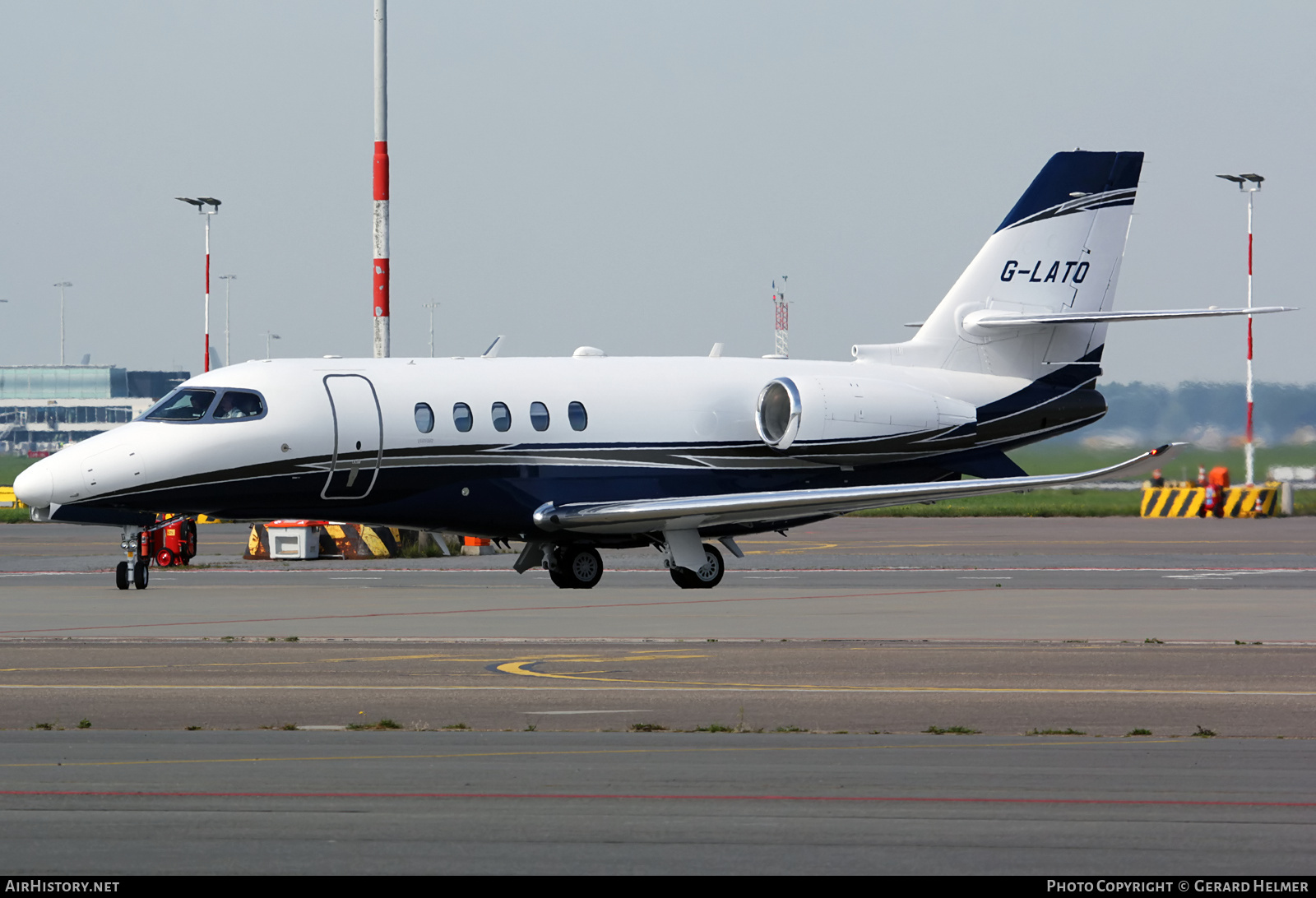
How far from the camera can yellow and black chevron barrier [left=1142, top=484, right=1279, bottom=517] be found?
59594 mm

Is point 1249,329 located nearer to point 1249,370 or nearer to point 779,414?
point 1249,370

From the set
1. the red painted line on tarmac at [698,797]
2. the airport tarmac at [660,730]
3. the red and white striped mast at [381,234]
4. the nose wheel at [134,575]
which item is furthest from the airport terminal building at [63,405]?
the red painted line on tarmac at [698,797]

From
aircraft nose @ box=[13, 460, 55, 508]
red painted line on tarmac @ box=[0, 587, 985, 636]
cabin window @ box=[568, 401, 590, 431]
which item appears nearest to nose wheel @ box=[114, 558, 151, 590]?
aircraft nose @ box=[13, 460, 55, 508]

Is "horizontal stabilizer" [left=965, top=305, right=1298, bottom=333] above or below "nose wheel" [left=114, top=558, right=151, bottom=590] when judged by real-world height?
above

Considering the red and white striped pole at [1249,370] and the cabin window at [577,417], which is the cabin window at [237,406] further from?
the red and white striped pole at [1249,370]

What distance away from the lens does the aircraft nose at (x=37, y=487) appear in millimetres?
26109

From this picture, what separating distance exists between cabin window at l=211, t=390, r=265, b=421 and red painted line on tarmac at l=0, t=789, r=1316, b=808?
→ 17.2 m

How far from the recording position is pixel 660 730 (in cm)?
1312

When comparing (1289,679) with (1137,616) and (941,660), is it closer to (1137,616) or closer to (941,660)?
(941,660)

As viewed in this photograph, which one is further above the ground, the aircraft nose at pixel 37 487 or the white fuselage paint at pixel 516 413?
the white fuselage paint at pixel 516 413

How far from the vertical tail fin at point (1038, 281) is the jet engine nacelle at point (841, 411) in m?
1.56

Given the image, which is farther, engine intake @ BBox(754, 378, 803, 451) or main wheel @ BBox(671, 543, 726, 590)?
engine intake @ BBox(754, 378, 803, 451)

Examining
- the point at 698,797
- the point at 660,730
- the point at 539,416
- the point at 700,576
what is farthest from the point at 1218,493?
the point at 698,797

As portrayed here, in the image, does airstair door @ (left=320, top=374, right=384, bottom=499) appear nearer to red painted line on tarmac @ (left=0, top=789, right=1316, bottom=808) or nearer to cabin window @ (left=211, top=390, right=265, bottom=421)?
cabin window @ (left=211, top=390, right=265, bottom=421)
